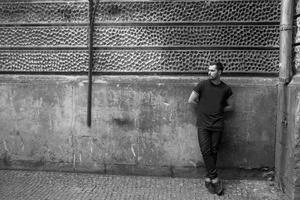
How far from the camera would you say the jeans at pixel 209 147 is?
5.06 meters

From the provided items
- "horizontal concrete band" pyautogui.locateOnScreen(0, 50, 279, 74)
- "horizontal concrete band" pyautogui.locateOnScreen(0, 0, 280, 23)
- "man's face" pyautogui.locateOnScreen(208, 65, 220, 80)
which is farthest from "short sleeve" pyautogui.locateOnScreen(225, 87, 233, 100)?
"horizontal concrete band" pyautogui.locateOnScreen(0, 0, 280, 23)

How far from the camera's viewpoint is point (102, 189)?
5.18m


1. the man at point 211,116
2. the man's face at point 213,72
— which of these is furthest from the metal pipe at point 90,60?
the man's face at point 213,72

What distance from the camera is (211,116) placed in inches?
198

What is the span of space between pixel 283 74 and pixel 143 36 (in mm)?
2185

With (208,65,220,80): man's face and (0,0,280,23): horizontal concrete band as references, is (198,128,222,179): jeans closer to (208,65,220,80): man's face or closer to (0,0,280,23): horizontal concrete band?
(208,65,220,80): man's face

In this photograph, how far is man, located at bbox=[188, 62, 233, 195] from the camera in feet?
16.5

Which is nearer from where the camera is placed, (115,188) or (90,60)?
(115,188)

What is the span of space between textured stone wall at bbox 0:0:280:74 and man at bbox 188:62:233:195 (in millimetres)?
549

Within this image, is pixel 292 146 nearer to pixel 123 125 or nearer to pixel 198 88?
pixel 198 88

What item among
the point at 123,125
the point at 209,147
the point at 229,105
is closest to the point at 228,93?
the point at 229,105

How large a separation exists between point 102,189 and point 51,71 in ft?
6.91

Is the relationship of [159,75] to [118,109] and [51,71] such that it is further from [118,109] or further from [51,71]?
[51,71]

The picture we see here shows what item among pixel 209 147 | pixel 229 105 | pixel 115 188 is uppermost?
pixel 229 105
